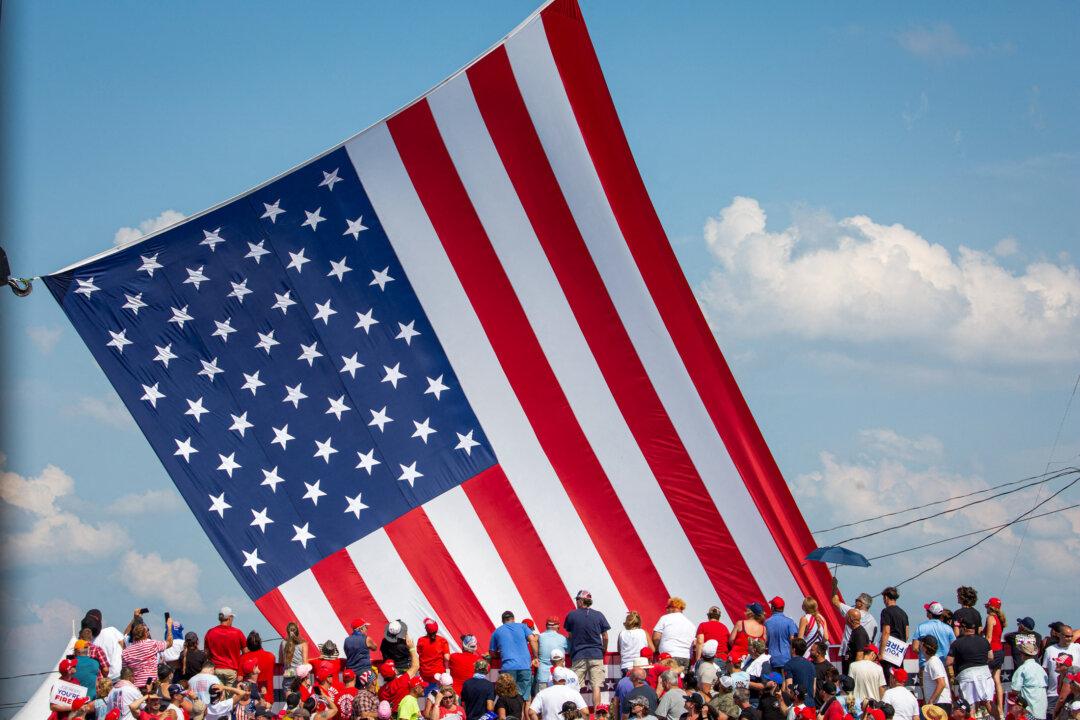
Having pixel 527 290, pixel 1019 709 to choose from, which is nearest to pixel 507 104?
pixel 527 290

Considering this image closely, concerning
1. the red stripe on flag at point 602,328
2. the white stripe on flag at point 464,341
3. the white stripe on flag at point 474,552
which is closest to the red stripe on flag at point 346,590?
the white stripe on flag at point 474,552

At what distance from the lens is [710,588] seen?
62.8ft

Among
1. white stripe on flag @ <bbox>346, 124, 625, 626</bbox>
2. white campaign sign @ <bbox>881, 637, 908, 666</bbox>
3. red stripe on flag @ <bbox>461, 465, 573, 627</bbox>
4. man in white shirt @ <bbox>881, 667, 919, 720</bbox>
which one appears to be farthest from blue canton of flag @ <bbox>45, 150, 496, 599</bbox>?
man in white shirt @ <bbox>881, 667, 919, 720</bbox>

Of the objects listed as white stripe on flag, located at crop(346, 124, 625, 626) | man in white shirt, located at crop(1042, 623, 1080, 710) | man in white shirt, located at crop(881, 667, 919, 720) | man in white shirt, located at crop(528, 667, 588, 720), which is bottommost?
man in white shirt, located at crop(1042, 623, 1080, 710)

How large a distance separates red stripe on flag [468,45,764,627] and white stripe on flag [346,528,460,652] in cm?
310

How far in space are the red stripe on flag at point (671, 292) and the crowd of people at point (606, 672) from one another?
2.51 m

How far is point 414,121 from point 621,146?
286cm

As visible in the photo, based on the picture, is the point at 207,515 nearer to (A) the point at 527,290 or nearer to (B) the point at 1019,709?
(A) the point at 527,290

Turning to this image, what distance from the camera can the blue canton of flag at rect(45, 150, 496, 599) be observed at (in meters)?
18.7

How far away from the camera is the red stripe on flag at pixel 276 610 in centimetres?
1872

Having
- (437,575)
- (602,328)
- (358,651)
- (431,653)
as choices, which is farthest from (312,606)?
(602,328)

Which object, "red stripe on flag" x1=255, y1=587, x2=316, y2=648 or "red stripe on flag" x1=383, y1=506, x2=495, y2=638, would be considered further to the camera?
"red stripe on flag" x1=383, y1=506, x2=495, y2=638

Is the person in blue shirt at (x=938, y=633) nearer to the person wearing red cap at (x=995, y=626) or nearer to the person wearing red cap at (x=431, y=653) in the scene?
the person wearing red cap at (x=995, y=626)

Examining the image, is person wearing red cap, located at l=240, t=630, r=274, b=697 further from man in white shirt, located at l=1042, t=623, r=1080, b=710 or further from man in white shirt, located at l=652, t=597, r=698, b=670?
man in white shirt, located at l=1042, t=623, r=1080, b=710
